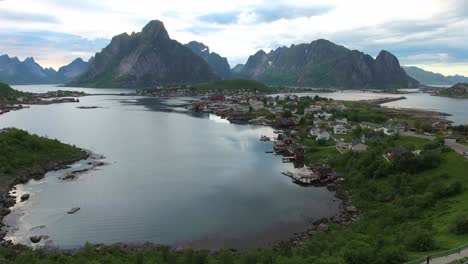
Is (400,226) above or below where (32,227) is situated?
above

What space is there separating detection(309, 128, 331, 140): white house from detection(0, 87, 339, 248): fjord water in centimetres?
959

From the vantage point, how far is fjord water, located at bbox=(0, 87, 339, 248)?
35906 mm

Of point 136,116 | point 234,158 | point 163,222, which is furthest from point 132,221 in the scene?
point 136,116

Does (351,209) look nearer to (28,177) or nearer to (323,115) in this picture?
(28,177)

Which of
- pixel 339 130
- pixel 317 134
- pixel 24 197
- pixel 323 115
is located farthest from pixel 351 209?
pixel 323 115

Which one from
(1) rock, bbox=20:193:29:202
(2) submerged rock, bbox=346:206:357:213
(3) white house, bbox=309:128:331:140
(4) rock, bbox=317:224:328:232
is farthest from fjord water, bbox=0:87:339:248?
(3) white house, bbox=309:128:331:140

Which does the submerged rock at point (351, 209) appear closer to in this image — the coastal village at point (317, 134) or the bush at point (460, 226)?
the coastal village at point (317, 134)

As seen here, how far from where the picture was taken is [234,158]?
68875 millimetres

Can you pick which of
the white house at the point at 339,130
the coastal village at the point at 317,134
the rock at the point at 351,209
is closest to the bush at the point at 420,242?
the rock at the point at 351,209

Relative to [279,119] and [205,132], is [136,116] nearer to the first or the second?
[205,132]

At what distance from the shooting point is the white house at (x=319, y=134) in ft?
240

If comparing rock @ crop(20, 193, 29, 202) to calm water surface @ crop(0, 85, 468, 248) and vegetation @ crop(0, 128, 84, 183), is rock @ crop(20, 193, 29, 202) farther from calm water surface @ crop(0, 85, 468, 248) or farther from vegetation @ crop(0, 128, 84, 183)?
vegetation @ crop(0, 128, 84, 183)

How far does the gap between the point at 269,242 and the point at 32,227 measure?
22644 mm

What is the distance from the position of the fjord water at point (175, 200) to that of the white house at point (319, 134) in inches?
378
